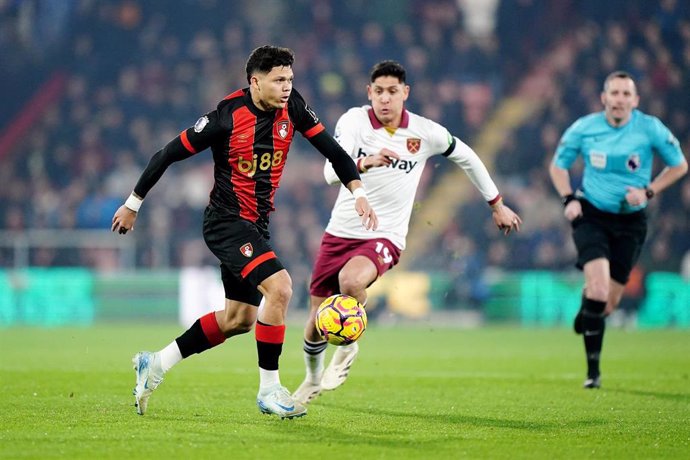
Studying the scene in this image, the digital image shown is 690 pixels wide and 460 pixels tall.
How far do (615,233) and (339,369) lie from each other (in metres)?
3.26

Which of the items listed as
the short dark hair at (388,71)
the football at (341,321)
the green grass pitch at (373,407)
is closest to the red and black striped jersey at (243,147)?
the football at (341,321)

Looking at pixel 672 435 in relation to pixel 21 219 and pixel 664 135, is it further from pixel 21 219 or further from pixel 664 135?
pixel 21 219

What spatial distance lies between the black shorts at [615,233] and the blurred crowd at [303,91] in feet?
32.3

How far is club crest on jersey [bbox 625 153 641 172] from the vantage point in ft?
32.7

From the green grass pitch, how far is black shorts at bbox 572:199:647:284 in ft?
3.54

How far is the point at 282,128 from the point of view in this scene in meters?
7.05

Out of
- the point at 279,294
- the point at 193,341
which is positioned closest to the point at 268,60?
the point at 279,294

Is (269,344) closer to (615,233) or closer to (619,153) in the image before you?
(615,233)

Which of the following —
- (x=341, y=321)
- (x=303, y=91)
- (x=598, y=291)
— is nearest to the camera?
(x=341, y=321)

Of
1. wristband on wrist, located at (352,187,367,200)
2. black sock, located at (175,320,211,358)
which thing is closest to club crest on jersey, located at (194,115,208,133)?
wristband on wrist, located at (352,187,367,200)

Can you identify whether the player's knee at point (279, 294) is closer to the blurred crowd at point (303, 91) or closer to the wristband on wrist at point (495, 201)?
the wristband on wrist at point (495, 201)

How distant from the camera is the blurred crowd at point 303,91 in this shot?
21.4m

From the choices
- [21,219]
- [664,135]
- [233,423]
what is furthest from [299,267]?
[233,423]

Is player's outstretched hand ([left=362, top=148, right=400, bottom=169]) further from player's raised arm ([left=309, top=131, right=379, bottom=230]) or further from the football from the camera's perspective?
the football
